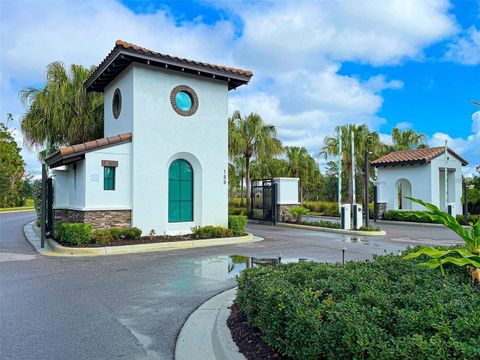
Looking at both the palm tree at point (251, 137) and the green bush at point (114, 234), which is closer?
the green bush at point (114, 234)

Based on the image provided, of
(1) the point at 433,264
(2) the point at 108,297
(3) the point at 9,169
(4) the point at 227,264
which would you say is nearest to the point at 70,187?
(4) the point at 227,264

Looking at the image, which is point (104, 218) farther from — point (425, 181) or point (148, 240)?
point (425, 181)

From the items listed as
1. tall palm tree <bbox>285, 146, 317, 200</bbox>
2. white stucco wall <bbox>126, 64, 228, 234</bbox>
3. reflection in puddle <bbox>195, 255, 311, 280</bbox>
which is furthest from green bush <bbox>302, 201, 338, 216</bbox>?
reflection in puddle <bbox>195, 255, 311, 280</bbox>

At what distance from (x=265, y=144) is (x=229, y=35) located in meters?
13.4

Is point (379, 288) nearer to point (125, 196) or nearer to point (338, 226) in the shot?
point (125, 196)

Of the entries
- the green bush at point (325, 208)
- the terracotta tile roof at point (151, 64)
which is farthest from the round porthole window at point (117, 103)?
the green bush at point (325, 208)

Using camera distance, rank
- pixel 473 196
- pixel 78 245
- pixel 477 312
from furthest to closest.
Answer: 1. pixel 473 196
2. pixel 78 245
3. pixel 477 312

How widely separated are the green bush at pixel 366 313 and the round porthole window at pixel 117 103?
11.9m

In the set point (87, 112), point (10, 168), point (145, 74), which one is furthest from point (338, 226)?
point (10, 168)

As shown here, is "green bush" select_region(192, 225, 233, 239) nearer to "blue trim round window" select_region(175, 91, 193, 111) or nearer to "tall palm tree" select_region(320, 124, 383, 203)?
Answer: "blue trim round window" select_region(175, 91, 193, 111)

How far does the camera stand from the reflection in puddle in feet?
27.7

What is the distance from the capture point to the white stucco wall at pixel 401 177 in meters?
23.9

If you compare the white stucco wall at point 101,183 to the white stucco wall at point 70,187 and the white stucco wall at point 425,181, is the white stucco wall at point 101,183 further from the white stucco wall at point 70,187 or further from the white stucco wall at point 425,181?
the white stucco wall at point 425,181

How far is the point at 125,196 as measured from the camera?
13.2 meters
